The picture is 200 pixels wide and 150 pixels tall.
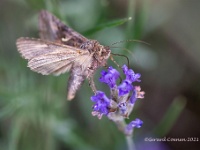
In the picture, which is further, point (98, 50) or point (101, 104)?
point (98, 50)

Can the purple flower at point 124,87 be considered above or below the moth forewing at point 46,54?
below

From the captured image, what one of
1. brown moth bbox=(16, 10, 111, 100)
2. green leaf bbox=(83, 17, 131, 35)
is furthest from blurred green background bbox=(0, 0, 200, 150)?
brown moth bbox=(16, 10, 111, 100)

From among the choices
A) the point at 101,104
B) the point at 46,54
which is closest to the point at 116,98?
the point at 101,104

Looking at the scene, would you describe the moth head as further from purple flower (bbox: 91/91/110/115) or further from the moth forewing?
purple flower (bbox: 91/91/110/115)

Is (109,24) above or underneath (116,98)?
above

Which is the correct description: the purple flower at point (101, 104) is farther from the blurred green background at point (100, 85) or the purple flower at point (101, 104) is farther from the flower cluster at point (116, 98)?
the blurred green background at point (100, 85)

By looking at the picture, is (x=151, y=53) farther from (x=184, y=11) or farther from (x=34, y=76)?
(x=34, y=76)

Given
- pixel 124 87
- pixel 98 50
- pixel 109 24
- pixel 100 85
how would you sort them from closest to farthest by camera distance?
pixel 124 87 < pixel 98 50 < pixel 109 24 < pixel 100 85

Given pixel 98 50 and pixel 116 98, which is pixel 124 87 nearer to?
pixel 116 98

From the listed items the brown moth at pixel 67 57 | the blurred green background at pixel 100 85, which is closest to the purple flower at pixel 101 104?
the brown moth at pixel 67 57
